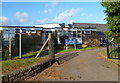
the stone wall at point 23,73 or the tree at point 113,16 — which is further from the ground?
the tree at point 113,16

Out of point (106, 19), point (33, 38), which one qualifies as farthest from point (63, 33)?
point (106, 19)

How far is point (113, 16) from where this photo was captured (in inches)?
433

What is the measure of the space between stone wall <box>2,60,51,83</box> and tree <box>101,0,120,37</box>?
4.47m

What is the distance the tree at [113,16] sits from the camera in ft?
34.4

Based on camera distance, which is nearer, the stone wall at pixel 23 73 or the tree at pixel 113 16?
the stone wall at pixel 23 73

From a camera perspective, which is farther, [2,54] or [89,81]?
[2,54]

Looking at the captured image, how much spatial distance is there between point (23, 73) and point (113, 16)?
627cm

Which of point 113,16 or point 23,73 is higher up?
point 113,16

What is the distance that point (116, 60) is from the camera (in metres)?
13.5

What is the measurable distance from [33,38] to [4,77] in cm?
1544

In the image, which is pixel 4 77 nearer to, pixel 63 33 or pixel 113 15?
pixel 113 15

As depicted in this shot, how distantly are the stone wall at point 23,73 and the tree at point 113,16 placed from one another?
4467 mm

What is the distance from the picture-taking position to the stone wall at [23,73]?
647 cm

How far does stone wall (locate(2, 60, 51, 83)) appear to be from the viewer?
647 cm
